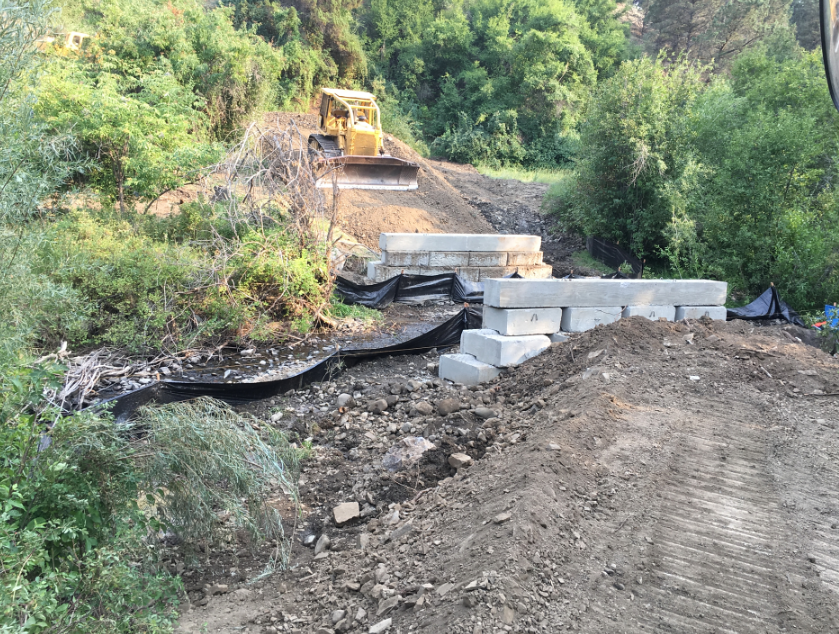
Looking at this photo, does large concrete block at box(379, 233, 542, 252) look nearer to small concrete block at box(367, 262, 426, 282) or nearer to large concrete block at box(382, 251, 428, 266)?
large concrete block at box(382, 251, 428, 266)

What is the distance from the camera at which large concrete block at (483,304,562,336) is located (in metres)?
8.62

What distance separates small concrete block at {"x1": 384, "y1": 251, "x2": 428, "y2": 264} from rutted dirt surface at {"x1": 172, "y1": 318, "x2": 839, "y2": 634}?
6.49 m

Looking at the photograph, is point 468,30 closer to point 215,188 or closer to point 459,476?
point 215,188

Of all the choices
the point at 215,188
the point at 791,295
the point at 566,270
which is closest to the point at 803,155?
the point at 791,295

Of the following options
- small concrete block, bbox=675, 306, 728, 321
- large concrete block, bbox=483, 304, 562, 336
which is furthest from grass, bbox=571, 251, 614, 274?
large concrete block, bbox=483, 304, 562, 336

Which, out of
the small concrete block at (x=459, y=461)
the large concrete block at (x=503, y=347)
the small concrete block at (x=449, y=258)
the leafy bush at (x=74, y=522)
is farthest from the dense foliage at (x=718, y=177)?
the leafy bush at (x=74, y=522)

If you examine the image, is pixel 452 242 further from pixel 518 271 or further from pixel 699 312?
pixel 699 312

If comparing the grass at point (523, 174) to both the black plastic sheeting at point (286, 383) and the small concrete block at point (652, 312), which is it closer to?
the small concrete block at point (652, 312)

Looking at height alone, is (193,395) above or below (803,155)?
below

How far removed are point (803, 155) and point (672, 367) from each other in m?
8.71

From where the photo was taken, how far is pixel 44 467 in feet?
13.8

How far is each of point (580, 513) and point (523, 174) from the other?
2549 centimetres

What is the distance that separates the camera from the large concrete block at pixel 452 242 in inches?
543

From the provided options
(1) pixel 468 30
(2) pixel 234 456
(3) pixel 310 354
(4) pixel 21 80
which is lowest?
(3) pixel 310 354
